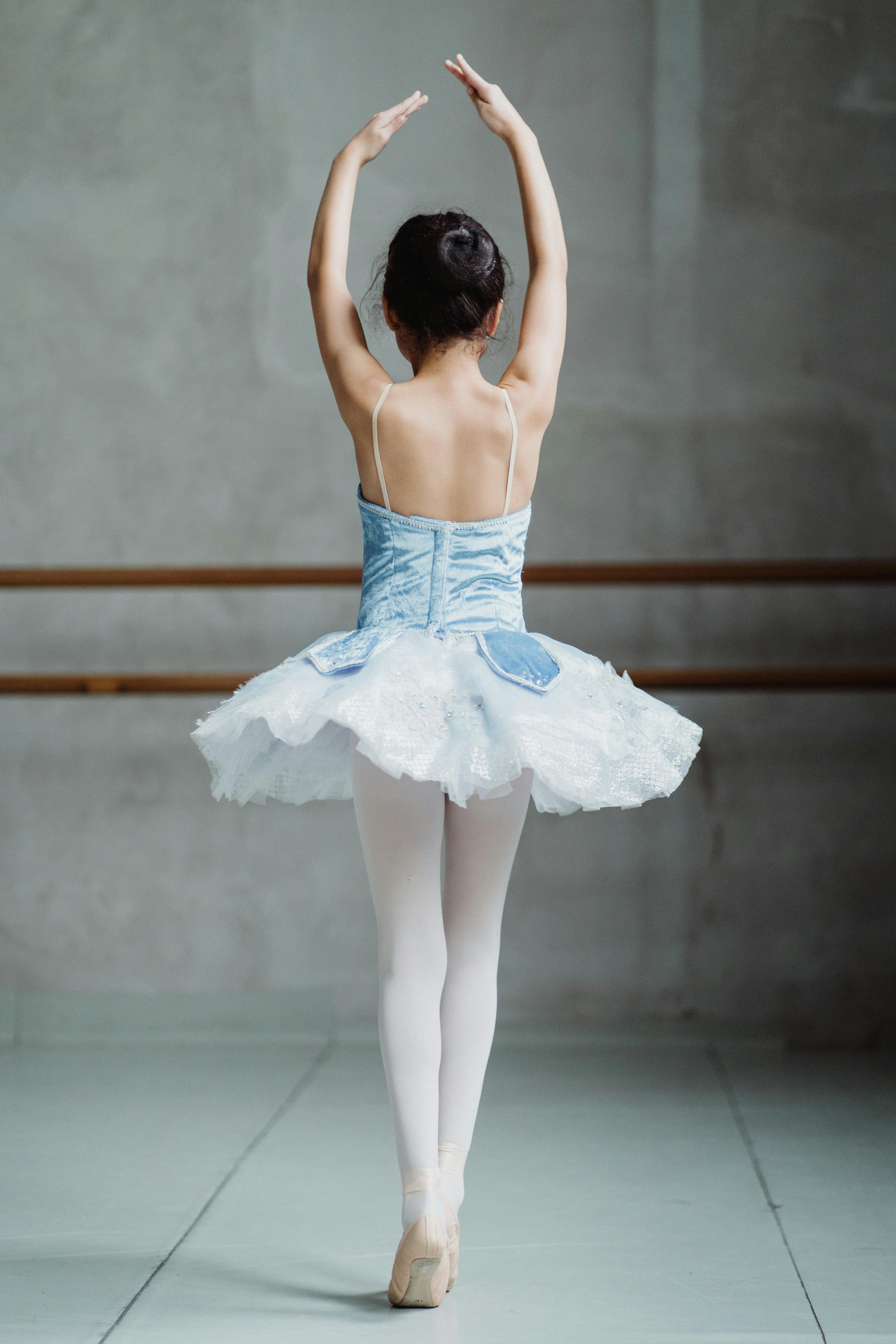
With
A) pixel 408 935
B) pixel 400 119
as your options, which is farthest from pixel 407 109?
pixel 408 935

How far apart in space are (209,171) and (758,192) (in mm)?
1112

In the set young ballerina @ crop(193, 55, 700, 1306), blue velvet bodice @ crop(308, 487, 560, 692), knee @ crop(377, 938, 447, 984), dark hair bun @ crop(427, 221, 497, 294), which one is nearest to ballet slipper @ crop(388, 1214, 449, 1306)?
young ballerina @ crop(193, 55, 700, 1306)

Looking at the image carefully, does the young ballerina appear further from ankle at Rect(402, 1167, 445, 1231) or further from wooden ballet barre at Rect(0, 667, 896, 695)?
wooden ballet barre at Rect(0, 667, 896, 695)

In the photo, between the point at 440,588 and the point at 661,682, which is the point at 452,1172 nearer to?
the point at 440,588

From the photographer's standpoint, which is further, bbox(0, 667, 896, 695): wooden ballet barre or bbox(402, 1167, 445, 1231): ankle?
bbox(0, 667, 896, 695): wooden ballet barre

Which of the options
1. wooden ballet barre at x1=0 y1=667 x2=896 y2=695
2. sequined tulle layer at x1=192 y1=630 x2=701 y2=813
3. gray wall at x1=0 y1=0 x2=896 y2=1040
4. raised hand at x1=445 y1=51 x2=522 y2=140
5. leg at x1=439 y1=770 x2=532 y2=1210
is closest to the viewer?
sequined tulle layer at x1=192 y1=630 x2=701 y2=813

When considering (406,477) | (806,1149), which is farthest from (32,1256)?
(806,1149)

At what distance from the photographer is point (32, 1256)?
1.39 metres

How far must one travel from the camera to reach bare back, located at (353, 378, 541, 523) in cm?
127

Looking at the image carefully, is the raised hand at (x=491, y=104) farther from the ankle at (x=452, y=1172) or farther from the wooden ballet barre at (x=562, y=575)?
the wooden ballet barre at (x=562, y=575)

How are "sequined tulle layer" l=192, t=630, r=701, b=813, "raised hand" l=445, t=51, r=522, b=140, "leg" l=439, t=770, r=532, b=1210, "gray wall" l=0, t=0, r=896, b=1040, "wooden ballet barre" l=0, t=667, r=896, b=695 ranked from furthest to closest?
1. "gray wall" l=0, t=0, r=896, b=1040
2. "wooden ballet barre" l=0, t=667, r=896, b=695
3. "raised hand" l=445, t=51, r=522, b=140
4. "leg" l=439, t=770, r=532, b=1210
5. "sequined tulle layer" l=192, t=630, r=701, b=813

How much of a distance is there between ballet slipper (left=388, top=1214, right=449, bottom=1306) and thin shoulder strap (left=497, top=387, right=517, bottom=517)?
0.67 metres

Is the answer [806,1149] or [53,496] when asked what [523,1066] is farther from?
[53,496]

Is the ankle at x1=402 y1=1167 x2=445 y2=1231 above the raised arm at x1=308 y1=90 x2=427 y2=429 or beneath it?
beneath
